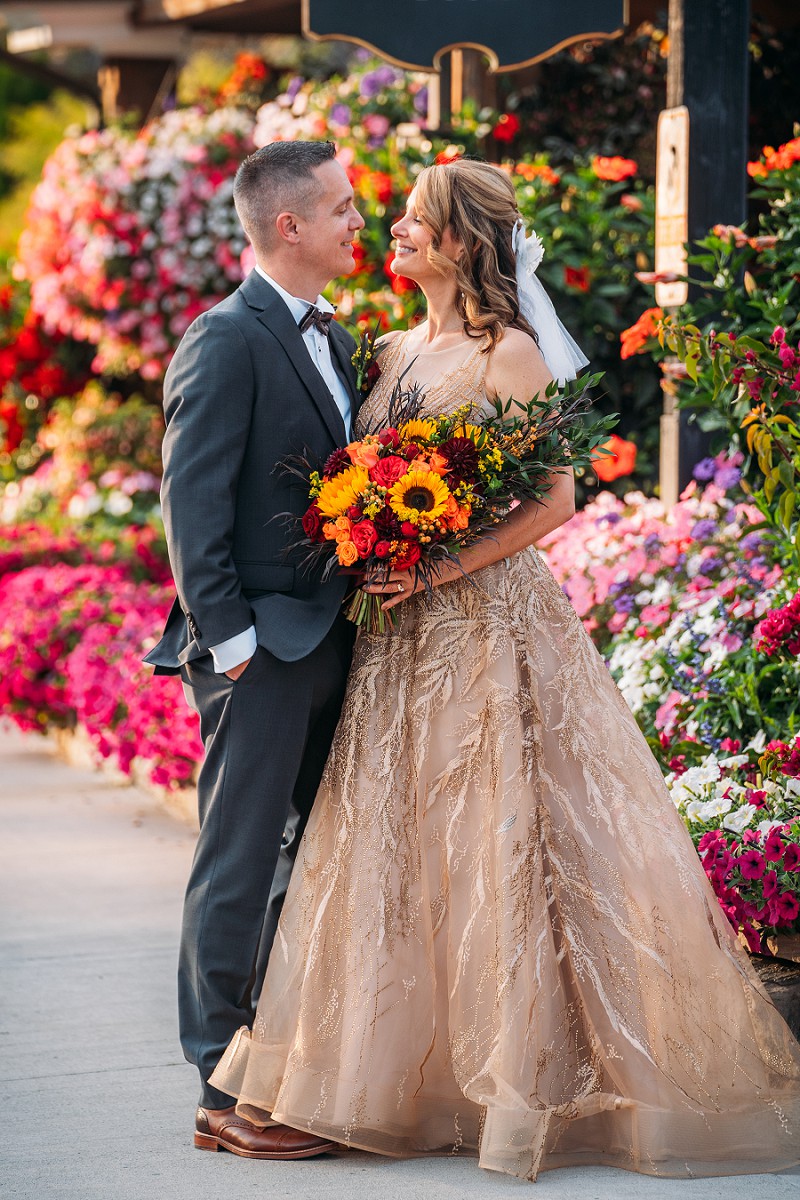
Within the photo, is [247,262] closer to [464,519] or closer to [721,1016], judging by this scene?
[464,519]

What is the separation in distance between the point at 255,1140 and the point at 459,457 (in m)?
1.38

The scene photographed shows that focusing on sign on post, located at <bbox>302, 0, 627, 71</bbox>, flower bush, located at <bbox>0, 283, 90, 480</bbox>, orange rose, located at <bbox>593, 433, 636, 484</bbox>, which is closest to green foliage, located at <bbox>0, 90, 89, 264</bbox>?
flower bush, located at <bbox>0, 283, 90, 480</bbox>

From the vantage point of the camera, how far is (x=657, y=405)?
6.25 meters

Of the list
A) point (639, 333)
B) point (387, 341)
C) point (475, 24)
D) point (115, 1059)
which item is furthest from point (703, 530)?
point (115, 1059)

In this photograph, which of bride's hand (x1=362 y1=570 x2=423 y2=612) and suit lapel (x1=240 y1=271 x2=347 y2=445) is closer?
bride's hand (x1=362 y1=570 x2=423 y2=612)

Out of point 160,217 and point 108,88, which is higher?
point 108,88

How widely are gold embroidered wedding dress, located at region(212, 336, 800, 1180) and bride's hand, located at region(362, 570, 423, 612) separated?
118 millimetres

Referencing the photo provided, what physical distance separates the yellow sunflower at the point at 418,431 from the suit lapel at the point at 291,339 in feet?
0.77

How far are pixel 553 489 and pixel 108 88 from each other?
28.5ft

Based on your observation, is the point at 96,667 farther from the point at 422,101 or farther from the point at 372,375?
the point at 372,375

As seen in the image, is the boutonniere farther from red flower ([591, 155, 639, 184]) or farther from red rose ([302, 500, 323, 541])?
red flower ([591, 155, 639, 184])

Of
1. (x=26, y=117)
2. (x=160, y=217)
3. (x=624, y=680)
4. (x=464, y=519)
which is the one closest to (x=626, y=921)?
(x=464, y=519)

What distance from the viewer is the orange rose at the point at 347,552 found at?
277 centimetres

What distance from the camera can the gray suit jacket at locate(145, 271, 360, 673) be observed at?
286 cm
